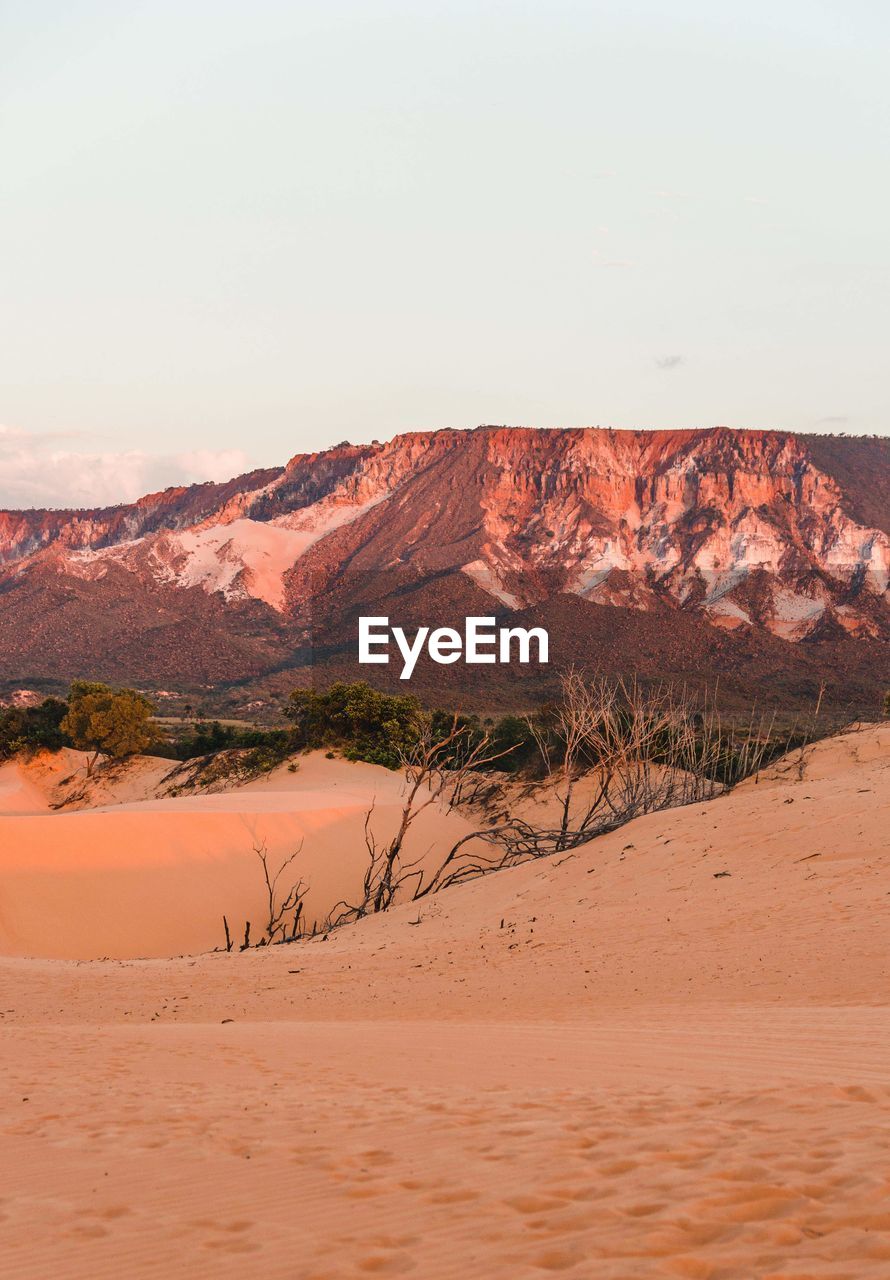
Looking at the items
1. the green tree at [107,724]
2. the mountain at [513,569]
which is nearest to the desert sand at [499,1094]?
the green tree at [107,724]

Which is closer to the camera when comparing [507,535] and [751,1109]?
[751,1109]

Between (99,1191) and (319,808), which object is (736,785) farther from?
(99,1191)

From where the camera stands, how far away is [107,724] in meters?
48.0

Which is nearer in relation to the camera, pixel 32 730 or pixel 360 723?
pixel 360 723

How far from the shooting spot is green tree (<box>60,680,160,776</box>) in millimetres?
48062

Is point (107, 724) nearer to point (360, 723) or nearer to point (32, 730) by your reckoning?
point (32, 730)

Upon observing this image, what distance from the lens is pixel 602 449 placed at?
15375 centimetres

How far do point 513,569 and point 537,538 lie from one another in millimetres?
16158

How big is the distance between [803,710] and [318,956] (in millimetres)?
65260

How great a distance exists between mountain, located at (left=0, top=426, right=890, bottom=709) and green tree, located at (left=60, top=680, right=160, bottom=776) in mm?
33764

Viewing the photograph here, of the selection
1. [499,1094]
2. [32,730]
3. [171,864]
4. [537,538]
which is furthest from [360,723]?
[537,538]

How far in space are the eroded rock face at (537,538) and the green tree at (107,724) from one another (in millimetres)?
50295

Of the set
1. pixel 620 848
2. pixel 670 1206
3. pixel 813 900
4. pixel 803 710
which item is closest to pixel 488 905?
pixel 620 848

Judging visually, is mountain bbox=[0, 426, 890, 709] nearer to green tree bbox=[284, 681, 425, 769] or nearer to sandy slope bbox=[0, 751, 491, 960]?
green tree bbox=[284, 681, 425, 769]
